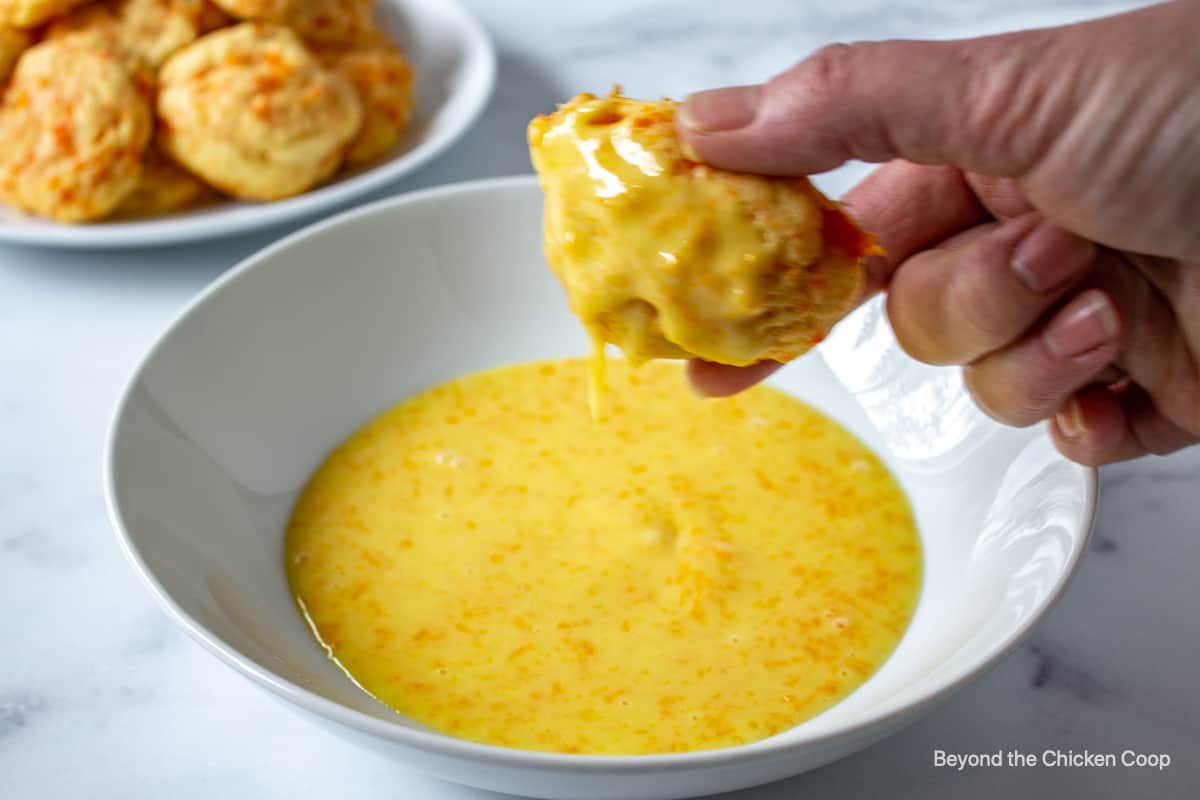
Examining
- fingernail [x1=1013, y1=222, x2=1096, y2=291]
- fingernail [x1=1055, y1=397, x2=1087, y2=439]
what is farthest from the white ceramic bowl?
fingernail [x1=1013, y1=222, x2=1096, y2=291]

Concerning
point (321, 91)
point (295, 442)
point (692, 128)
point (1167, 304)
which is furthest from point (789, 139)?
point (321, 91)

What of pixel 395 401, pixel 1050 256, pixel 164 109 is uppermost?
pixel 1050 256

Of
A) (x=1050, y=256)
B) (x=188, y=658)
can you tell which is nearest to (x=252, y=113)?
(x=188, y=658)

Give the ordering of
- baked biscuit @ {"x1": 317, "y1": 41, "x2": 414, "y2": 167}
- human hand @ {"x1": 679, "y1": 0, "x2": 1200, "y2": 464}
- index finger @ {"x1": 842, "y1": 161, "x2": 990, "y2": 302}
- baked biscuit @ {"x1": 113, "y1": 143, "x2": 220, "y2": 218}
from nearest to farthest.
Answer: human hand @ {"x1": 679, "y1": 0, "x2": 1200, "y2": 464} < index finger @ {"x1": 842, "y1": 161, "x2": 990, "y2": 302} < baked biscuit @ {"x1": 113, "y1": 143, "x2": 220, "y2": 218} < baked biscuit @ {"x1": 317, "y1": 41, "x2": 414, "y2": 167}

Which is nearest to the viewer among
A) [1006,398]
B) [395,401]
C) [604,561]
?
[1006,398]

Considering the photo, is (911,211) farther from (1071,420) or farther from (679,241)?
(679,241)

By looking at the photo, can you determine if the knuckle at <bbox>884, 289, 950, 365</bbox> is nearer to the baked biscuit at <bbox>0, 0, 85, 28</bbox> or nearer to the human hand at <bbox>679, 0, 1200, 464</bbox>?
the human hand at <bbox>679, 0, 1200, 464</bbox>

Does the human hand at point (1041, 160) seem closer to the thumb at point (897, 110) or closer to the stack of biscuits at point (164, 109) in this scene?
the thumb at point (897, 110)
